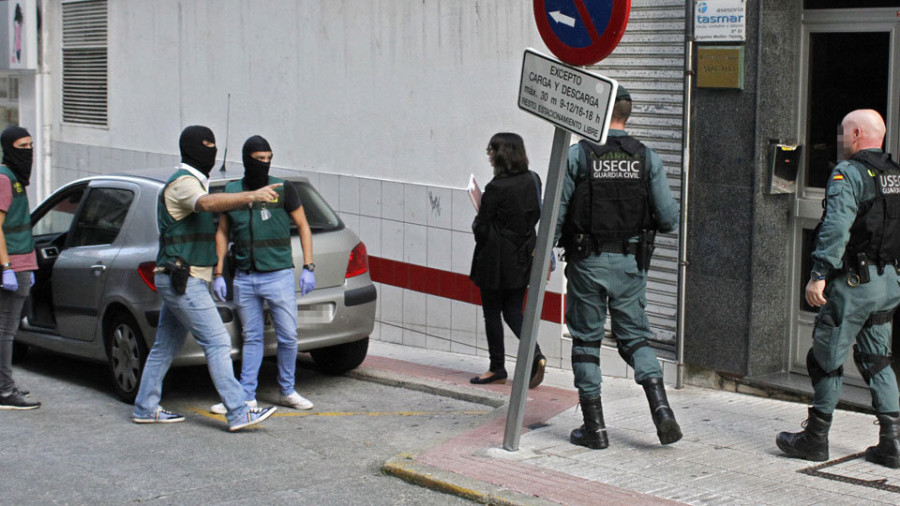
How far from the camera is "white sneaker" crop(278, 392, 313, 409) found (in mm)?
7875

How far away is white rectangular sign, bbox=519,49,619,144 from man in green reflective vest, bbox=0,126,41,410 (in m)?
3.65

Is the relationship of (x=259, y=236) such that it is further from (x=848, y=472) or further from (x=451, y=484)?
(x=848, y=472)

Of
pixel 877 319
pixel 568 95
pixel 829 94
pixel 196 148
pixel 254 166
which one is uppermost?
pixel 829 94

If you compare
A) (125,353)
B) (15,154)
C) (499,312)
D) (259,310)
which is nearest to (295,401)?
(259,310)

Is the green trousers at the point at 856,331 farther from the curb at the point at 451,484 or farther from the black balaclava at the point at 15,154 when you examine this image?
the black balaclava at the point at 15,154

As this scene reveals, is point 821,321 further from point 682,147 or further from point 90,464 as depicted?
point 90,464

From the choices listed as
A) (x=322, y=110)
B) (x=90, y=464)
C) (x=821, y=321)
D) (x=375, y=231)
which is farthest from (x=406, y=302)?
(x=821, y=321)

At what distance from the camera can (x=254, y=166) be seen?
24.1 ft

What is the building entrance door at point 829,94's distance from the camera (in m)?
7.33

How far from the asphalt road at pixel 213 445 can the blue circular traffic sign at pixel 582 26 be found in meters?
2.32

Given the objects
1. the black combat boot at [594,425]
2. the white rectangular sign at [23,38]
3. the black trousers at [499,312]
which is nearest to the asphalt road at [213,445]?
the black trousers at [499,312]

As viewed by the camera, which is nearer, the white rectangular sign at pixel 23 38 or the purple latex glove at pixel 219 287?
the purple latex glove at pixel 219 287

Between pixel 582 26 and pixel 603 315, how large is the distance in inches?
62.5

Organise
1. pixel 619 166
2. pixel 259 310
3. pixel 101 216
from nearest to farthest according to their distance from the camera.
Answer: pixel 619 166
pixel 259 310
pixel 101 216
